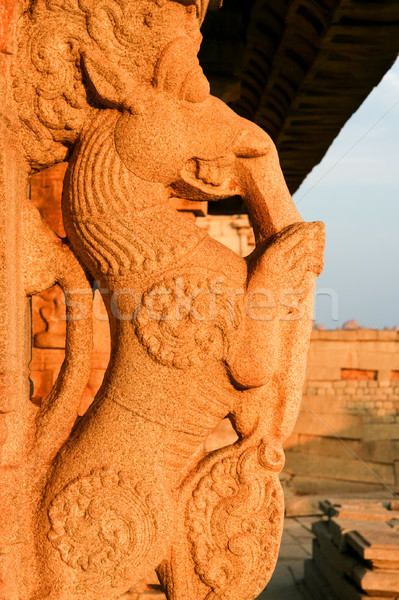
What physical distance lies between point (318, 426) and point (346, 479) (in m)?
0.83

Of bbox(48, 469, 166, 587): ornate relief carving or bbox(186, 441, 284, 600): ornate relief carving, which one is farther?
bbox(186, 441, 284, 600): ornate relief carving

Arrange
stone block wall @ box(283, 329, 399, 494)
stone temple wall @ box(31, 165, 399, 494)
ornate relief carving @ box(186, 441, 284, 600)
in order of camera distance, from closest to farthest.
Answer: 1. ornate relief carving @ box(186, 441, 284, 600)
2. stone temple wall @ box(31, 165, 399, 494)
3. stone block wall @ box(283, 329, 399, 494)

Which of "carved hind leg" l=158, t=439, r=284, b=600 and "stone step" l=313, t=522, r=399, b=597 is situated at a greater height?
"carved hind leg" l=158, t=439, r=284, b=600

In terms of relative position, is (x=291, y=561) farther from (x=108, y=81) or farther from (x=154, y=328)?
(x=108, y=81)

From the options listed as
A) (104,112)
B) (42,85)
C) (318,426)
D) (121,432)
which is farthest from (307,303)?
(318,426)

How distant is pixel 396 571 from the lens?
385cm

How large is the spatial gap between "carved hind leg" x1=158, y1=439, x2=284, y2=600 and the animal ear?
42.5 inches

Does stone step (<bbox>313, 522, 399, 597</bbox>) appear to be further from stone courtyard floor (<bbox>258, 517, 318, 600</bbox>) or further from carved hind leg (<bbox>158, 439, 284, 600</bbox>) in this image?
carved hind leg (<bbox>158, 439, 284, 600</bbox>)

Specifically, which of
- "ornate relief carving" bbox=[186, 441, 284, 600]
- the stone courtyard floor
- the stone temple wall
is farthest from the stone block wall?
"ornate relief carving" bbox=[186, 441, 284, 600]

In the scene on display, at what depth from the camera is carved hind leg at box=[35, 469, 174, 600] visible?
1.82 meters

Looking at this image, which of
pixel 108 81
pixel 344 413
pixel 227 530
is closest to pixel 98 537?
pixel 227 530

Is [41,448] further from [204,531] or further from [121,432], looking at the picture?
[204,531]

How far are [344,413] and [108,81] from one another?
29.0 ft

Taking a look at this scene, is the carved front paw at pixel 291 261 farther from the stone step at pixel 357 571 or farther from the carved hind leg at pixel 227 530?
the stone step at pixel 357 571
